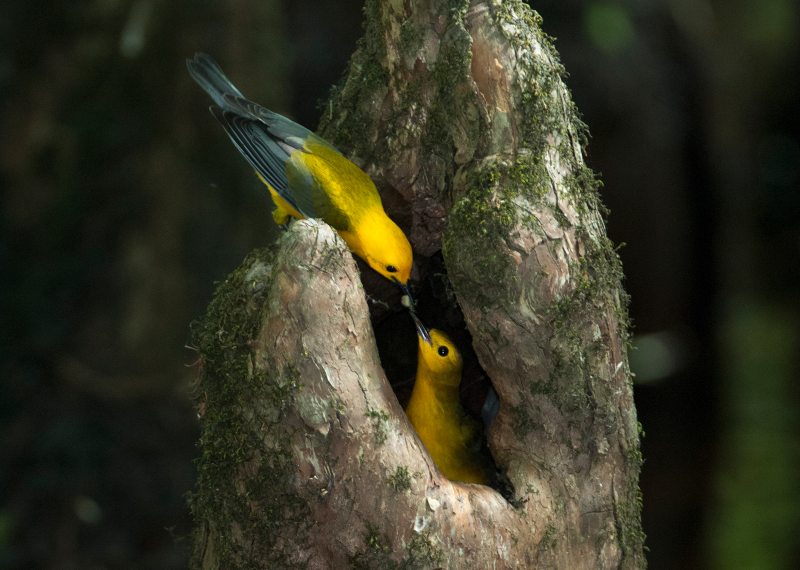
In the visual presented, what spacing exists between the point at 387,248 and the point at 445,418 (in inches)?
21.2

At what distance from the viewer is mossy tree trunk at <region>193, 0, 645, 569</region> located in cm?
239

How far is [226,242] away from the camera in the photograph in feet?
18.9

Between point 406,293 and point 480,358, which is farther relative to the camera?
point 406,293

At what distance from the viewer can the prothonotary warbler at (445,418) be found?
285 cm

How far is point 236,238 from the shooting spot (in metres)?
5.68

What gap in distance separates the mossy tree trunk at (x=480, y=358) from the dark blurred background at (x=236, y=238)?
2575 mm

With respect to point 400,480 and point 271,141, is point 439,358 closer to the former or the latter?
point 400,480

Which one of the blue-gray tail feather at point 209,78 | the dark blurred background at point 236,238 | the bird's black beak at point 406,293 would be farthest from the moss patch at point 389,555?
the dark blurred background at point 236,238

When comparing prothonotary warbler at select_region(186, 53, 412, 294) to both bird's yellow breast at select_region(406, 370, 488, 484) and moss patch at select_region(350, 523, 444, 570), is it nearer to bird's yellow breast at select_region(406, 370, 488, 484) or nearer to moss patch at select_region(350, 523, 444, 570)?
bird's yellow breast at select_region(406, 370, 488, 484)

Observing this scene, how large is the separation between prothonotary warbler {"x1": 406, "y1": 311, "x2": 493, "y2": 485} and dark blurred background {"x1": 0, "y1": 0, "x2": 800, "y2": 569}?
8.75ft

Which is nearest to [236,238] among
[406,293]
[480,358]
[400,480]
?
[406,293]

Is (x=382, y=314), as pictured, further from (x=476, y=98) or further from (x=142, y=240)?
(x=142, y=240)

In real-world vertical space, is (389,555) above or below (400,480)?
Result: below

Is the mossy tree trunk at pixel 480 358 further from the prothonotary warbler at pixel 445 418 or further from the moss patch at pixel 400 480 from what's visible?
the prothonotary warbler at pixel 445 418
